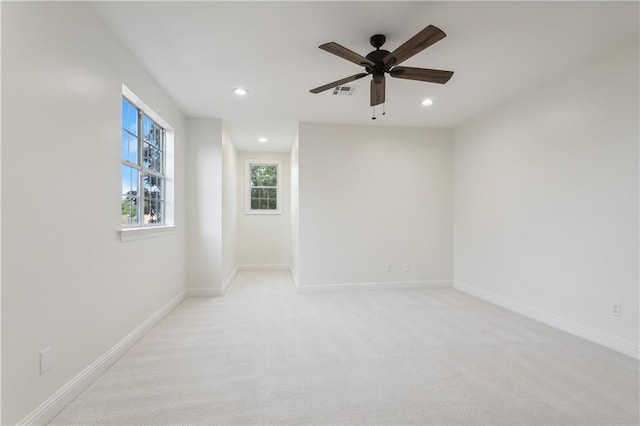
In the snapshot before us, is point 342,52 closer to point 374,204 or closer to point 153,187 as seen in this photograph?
point 153,187

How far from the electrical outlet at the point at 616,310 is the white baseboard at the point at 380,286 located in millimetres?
2390

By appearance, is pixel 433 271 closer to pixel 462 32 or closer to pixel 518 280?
pixel 518 280

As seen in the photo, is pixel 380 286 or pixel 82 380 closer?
pixel 82 380

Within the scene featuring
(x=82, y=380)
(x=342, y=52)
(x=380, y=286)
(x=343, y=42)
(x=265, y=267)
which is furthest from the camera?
(x=265, y=267)

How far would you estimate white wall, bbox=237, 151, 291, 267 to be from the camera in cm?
677

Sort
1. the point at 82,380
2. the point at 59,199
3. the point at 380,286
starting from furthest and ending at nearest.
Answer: the point at 380,286 → the point at 82,380 → the point at 59,199

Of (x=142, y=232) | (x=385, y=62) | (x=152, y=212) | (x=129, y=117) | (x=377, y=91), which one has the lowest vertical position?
(x=142, y=232)

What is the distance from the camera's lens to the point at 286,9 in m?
2.09

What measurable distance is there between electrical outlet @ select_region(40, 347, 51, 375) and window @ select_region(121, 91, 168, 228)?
124cm

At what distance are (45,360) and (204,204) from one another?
9.44ft

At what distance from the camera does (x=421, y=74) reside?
2.43 meters

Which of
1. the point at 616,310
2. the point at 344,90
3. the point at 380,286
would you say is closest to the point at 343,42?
the point at 344,90

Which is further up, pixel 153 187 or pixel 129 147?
pixel 129 147

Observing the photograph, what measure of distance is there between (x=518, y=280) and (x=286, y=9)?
3.71 m
